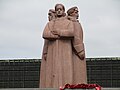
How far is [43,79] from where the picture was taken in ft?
56.2

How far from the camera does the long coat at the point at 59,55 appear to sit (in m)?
16.5

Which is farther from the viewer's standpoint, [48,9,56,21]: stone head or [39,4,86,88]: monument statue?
[48,9,56,21]: stone head

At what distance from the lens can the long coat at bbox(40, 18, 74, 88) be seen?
1648 cm

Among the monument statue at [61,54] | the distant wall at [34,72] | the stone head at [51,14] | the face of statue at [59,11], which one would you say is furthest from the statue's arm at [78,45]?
the distant wall at [34,72]

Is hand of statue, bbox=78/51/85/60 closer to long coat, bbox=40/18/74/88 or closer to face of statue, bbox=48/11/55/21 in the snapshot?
long coat, bbox=40/18/74/88

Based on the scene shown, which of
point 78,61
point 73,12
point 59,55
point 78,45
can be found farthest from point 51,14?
point 78,61

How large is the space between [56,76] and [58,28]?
180 centimetres

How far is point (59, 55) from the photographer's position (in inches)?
658

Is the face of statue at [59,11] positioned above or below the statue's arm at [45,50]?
above

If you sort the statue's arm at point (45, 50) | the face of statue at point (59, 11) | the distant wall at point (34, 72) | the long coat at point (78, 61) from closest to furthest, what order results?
the long coat at point (78, 61) < the face of statue at point (59, 11) < the statue's arm at point (45, 50) < the distant wall at point (34, 72)

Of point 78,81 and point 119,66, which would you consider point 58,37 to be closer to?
point 78,81

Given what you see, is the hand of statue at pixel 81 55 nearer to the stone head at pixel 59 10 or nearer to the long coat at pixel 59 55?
the long coat at pixel 59 55

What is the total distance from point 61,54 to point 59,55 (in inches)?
3.5

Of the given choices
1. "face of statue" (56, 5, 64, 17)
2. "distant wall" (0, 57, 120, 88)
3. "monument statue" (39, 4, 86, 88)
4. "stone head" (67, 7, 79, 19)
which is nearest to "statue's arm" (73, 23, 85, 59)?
"monument statue" (39, 4, 86, 88)
